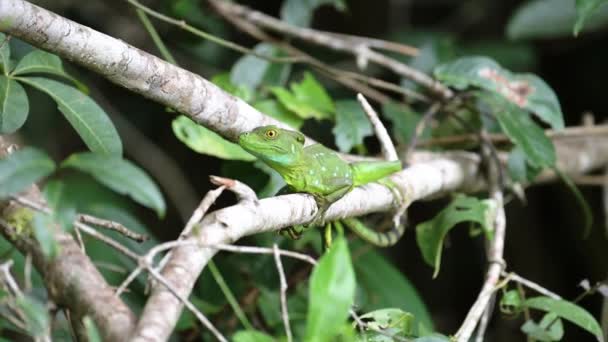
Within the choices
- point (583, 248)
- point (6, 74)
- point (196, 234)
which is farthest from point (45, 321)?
point (583, 248)

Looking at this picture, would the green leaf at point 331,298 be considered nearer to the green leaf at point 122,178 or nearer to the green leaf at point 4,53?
the green leaf at point 122,178

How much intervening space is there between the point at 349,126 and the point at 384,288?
811 mm

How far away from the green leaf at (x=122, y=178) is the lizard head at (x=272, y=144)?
2.25ft

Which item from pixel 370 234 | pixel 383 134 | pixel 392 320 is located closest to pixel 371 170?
pixel 383 134

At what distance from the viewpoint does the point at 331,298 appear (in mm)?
1428

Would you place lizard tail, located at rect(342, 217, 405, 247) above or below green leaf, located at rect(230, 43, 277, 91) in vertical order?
below

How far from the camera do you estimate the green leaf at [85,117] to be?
1.99 m

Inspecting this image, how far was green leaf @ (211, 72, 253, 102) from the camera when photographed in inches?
121

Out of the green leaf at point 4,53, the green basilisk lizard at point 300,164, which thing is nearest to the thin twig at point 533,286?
the green basilisk lizard at point 300,164

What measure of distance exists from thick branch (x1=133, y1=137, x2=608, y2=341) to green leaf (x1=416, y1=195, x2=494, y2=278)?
0.40ft

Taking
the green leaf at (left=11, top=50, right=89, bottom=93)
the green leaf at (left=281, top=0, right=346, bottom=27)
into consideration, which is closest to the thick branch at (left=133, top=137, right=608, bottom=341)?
the green leaf at (left=11, top=50, right=89, bottom=93)

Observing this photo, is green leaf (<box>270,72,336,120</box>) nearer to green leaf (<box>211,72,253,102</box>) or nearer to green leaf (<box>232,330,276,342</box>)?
green leaf (<box>211,72,253,102</box>)

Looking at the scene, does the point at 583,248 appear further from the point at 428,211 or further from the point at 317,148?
the point at 317,148

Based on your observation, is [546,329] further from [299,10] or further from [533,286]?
[299,10]
